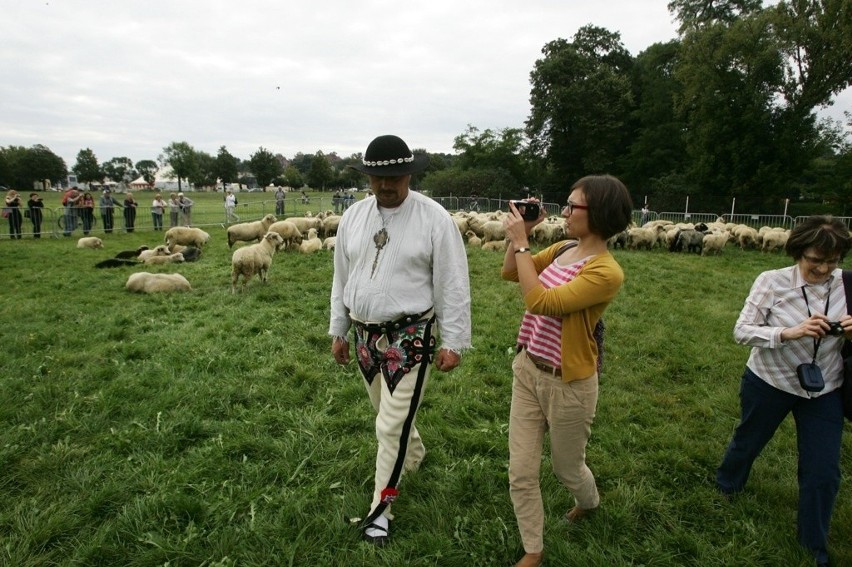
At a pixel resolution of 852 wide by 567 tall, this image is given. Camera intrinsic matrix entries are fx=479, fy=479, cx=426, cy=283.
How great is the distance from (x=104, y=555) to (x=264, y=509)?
889 mm

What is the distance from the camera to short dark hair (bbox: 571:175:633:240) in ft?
7.66

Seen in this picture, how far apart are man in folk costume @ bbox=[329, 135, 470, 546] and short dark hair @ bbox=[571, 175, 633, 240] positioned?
843 mm

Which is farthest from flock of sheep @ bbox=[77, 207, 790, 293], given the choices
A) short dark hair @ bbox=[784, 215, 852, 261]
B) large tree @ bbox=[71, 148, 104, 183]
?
large tree @ bbox=[71, 148, 104, 183]

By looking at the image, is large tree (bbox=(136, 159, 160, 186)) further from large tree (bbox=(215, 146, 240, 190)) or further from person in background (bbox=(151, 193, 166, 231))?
person in background (bbox=(151, 193, 166, 231))

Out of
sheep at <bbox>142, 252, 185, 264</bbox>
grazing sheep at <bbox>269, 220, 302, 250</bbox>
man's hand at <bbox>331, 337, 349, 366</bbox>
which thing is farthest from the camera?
grazing sheep at <bbox>269, 220, 302, 250</bbox>

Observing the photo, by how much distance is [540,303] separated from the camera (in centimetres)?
230

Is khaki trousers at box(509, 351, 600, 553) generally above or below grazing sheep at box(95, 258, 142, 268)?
above

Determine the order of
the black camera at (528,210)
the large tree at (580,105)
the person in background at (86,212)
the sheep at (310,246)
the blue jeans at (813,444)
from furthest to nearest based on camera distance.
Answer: the large tree at (580,105) → the person in background at (86,212) → the sheep at (310,246) → the blue jeans at (813,444) → the black camera at (528,210)

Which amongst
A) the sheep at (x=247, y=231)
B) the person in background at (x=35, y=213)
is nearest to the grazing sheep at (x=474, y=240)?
the sheep at (x=247, y=231)

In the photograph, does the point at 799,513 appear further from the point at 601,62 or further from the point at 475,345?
the point at 601,62

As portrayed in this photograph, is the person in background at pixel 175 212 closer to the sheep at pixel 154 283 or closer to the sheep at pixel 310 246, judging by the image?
the sheep at pixel 310 246

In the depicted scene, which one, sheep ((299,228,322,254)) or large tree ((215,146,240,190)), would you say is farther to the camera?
large tree ((215,146,240,190))

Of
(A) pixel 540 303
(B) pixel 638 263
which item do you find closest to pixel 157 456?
(A) pixel 540 303

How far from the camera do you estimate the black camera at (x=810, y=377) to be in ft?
8.39
